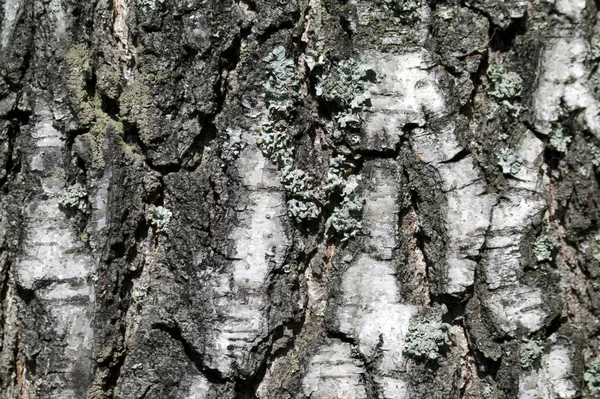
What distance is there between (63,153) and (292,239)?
79 cm

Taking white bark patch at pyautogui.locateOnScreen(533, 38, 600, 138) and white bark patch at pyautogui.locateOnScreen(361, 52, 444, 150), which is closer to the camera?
white bark patch at pyautogui.locateOnScreen(361, 52, 444, 150)

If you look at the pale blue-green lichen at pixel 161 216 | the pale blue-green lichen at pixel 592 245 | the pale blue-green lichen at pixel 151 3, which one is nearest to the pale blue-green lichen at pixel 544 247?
the pale blue-green lichen at pixel 592 245

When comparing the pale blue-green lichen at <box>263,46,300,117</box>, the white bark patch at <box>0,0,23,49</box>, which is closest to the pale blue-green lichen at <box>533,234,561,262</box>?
the pale blue-green lichen at <box>263,46,300,117</box>

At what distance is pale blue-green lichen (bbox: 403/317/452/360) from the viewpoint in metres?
1.78

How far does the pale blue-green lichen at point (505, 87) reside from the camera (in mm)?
1893

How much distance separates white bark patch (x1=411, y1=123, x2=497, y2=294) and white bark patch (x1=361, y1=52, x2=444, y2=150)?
0.22 feet

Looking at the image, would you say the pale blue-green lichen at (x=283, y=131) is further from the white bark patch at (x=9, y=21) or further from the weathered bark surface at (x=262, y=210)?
the white bark patch at (x=9, y=21)

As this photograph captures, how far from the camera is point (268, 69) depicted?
1786 mm

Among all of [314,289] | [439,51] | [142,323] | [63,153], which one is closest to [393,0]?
[439,51]

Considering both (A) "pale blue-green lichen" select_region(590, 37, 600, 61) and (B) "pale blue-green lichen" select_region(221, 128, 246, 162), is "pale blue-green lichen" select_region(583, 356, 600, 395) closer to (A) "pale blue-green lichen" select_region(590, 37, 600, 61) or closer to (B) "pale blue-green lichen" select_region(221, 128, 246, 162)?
(A) "pale blue-green lichen" select_region(590, 37, 600, 61)

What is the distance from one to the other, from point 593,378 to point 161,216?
153 cm

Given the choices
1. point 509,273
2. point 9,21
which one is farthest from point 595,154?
point 9,21

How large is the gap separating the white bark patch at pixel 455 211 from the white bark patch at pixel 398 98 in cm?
7

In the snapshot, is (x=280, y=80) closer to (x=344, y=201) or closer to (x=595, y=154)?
(x=344, y=201)
